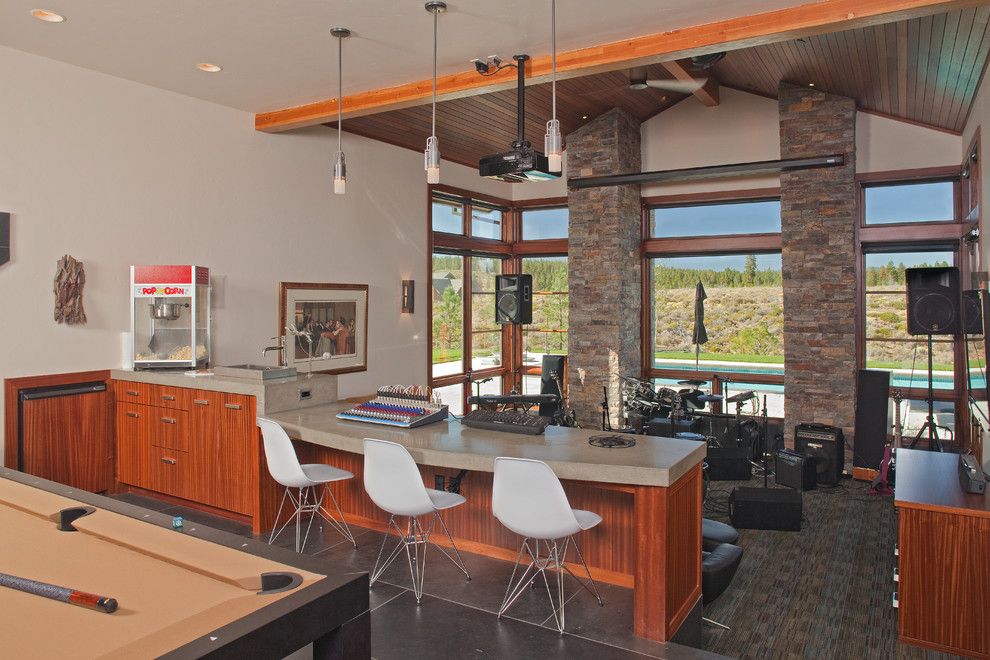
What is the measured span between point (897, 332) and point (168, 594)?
819cm

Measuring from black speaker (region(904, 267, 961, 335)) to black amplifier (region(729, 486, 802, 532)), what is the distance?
2.03 meters

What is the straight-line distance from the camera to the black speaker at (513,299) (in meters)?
9.10

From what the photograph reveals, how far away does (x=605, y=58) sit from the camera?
14.6ft

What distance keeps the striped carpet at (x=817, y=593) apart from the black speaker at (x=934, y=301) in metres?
1.68

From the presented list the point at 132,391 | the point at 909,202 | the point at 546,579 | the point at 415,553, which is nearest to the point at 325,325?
the point at 132,391

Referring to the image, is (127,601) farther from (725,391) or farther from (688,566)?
(725,391)

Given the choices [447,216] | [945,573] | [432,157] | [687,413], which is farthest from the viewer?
[447,216]

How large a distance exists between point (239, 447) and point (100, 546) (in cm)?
281

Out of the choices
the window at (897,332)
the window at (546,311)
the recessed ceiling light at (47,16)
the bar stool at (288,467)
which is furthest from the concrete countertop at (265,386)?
the window at (897,332)

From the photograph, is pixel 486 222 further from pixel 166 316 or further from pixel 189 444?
pixel 189 444

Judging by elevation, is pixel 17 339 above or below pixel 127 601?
above

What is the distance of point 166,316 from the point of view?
5.43 metres

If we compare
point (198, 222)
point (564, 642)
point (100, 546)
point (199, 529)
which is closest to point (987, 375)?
point (564, 642)

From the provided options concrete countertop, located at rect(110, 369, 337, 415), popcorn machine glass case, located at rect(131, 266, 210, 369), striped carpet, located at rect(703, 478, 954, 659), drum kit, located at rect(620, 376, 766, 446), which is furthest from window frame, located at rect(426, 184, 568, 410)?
striped carpet, located at rect(703, 478, 954, 659)
